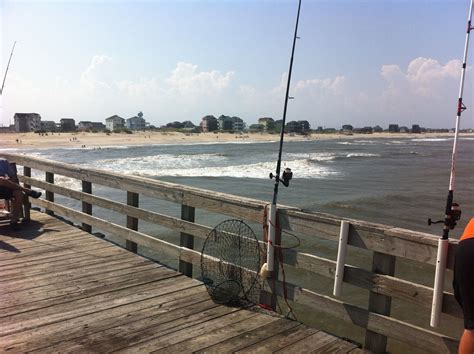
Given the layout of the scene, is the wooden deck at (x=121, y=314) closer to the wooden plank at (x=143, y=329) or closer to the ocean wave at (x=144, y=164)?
the wooden plank at (x=143, y=329)

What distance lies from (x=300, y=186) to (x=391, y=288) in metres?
15.1

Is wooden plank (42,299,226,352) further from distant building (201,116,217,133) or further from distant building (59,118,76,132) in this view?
distant building (201,116,217,133)

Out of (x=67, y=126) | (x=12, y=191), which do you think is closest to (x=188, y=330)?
(x=12, y=191)

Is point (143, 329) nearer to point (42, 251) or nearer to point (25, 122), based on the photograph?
point (42, 251)

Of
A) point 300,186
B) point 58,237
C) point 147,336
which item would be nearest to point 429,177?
point 300,186

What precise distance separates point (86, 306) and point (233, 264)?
1.39 meters

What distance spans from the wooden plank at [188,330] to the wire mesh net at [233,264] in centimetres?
23

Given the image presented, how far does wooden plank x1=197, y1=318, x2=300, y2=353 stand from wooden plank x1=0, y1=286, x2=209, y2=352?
763 millimetres

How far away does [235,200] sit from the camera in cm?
407

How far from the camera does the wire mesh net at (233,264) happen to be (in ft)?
13.2

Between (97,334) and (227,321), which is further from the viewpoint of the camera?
(227,321)

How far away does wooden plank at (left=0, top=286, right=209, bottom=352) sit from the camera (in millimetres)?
3238

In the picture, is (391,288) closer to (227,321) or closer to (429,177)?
(227,321)

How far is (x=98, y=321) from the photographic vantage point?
3615 mm
